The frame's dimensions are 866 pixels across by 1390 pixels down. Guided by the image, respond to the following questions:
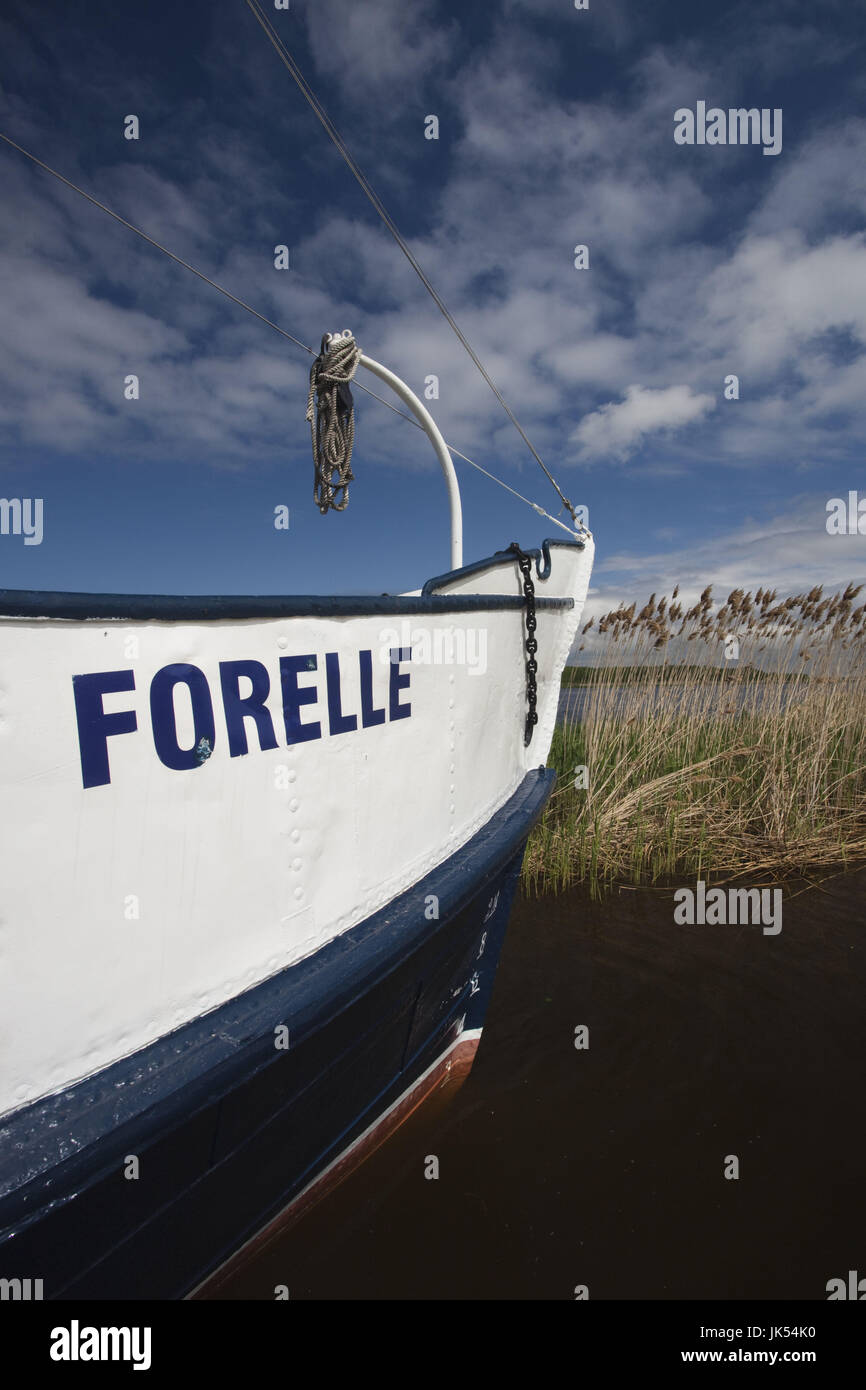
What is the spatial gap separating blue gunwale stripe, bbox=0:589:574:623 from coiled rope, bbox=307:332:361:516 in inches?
42.5

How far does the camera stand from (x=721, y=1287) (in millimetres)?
2186

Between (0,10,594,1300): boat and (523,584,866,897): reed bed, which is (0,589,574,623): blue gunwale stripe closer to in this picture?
(0,10,594,1300): boat

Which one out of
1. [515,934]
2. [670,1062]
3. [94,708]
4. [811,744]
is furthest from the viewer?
[811,744]

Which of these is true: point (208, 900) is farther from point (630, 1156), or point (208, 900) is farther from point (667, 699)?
point (667, 699)

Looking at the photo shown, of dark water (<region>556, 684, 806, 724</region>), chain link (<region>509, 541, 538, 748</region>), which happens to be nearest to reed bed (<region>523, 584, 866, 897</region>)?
dark water (<region>556, 684, 806, 724</region>)

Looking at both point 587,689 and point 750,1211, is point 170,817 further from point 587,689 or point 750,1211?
point 587,689

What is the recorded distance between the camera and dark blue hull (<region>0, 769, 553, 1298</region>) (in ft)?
3.99

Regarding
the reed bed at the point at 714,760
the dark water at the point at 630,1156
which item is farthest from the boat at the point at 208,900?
the reed bed at the point at 714,760

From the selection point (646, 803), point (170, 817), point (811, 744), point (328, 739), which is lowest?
point (646, 803)

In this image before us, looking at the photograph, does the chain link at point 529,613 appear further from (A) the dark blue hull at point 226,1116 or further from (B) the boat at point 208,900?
(A) the dark blue hull at point 226,1116

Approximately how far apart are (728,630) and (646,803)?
2420 millimetres

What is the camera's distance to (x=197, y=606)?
146 cm

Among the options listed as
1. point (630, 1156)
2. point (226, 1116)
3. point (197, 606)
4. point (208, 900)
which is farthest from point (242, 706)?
point (630, 1156)

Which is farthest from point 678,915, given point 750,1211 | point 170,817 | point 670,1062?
point 170,817
